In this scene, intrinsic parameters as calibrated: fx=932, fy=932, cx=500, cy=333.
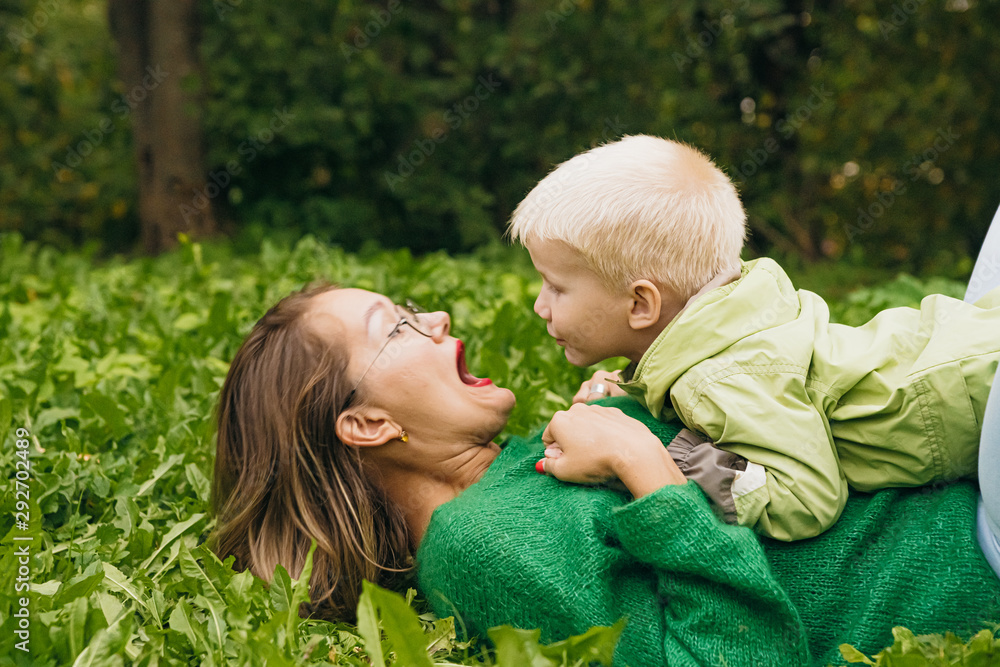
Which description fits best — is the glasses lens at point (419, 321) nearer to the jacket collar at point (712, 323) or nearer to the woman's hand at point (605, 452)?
the woman's hand at point (605, 452)

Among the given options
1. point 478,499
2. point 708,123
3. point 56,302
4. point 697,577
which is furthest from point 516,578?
point 708,123

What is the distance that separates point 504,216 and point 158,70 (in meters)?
3.25

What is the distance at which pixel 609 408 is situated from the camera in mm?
2131

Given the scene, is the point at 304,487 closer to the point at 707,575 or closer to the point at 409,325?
the point at 409,325

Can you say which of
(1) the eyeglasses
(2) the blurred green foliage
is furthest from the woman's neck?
(2) the blurred green foliage

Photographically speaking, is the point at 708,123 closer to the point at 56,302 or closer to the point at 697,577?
the point at 56,302

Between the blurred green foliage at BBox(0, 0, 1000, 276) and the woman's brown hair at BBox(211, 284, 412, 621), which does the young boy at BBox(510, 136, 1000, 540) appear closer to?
the woman's brown hair at BBox(211, 284, 412, 621)

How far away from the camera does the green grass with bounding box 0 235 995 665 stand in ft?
6.01

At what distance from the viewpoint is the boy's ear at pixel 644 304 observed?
211 centimetres

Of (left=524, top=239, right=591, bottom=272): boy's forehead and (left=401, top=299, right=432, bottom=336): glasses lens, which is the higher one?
(left=524, top=239, right=591, bottom=272): boy's forehead

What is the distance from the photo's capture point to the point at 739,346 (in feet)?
6.40

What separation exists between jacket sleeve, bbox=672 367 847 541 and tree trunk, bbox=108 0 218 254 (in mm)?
6998

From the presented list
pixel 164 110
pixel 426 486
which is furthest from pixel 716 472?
pixel 164 110

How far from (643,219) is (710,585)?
795 millimetres
